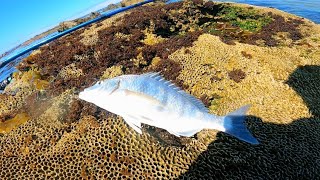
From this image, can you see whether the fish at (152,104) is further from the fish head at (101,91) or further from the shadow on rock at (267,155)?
the shadow on rock at (267,155)

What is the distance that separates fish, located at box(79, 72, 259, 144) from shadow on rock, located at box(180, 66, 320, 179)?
486 cm

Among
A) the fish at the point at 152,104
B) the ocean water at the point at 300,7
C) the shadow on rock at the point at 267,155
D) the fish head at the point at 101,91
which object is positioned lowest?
the ocean water at the point at 300,7

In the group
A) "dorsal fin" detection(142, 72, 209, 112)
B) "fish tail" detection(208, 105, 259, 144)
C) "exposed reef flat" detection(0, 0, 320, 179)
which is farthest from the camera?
"exposed reef flat" detection(0, 0, 320, 179)

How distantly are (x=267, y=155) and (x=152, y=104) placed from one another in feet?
21.8

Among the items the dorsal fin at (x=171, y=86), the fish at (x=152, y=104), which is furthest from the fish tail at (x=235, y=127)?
the dorsal fin at (x=171, y=86)

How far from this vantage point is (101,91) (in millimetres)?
3896

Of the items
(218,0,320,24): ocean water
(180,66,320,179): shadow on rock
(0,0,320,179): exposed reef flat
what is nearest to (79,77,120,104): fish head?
(0,0,320,179): exposed reef flat

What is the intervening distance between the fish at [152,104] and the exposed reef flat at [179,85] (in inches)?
194

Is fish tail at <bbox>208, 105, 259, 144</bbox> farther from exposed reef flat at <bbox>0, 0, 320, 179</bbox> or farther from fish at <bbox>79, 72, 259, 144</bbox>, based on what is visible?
exposed reef flat at <bbox>0, 0, 320, 179</bbox>

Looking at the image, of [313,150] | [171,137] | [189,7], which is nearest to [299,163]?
[313,150]

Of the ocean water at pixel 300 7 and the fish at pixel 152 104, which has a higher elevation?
the fish at pixel 152 104

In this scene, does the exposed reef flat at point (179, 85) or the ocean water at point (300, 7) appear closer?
the exposed reef flat at point (179, 85)

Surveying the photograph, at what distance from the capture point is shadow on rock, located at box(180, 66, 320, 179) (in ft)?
29.1

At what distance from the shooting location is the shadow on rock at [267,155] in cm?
886
